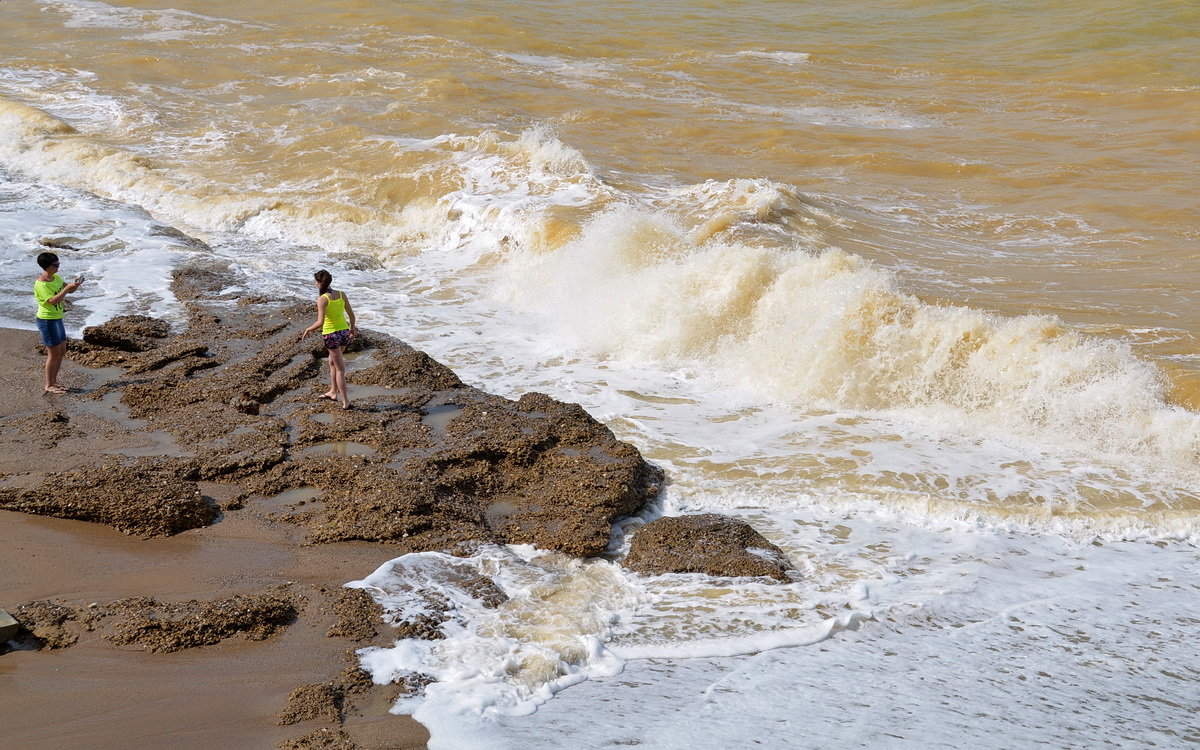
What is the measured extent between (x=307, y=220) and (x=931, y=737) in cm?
1094

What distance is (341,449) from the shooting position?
23.2ft

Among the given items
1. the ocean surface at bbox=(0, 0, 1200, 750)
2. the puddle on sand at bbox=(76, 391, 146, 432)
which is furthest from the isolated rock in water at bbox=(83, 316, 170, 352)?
the puddle on sand at bbox=(76, 391, 146, 432)

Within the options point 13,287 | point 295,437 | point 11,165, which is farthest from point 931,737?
point 11,165

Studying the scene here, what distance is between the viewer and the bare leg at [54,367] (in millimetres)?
7770

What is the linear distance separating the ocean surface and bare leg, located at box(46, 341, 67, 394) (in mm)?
1796

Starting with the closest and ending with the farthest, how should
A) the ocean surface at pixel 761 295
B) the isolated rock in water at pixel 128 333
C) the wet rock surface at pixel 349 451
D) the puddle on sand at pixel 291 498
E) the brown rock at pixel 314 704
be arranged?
1. the brown rock at pixel 314 704
2. the ocean surface at pixel 761 295
3. the wet rock surface at pixel 349 451
4. the puddle on sand at pixel 291 498
5. the isolated rock in water at pixel 128 333

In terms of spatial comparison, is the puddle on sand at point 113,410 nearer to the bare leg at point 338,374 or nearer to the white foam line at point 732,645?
the bare leg at point 338,374

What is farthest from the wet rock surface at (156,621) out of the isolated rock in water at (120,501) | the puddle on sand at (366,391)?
the puddle on sand at (366,391)

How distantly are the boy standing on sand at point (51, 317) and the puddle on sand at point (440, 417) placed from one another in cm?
291

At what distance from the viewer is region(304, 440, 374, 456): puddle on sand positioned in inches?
275

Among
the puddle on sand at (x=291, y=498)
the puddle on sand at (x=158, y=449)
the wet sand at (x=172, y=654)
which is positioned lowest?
the wet sand at (x=172, y=654)

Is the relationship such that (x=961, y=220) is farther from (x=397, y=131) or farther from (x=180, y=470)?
(x=180, y=470)

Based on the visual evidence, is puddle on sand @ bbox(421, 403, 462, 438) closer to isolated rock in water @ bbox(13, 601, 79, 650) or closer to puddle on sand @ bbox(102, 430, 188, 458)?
puddle on sand @ bbox(102, 430, 188, 458)

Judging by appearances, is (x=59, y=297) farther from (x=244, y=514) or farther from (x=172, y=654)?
(x=172, y=654)
